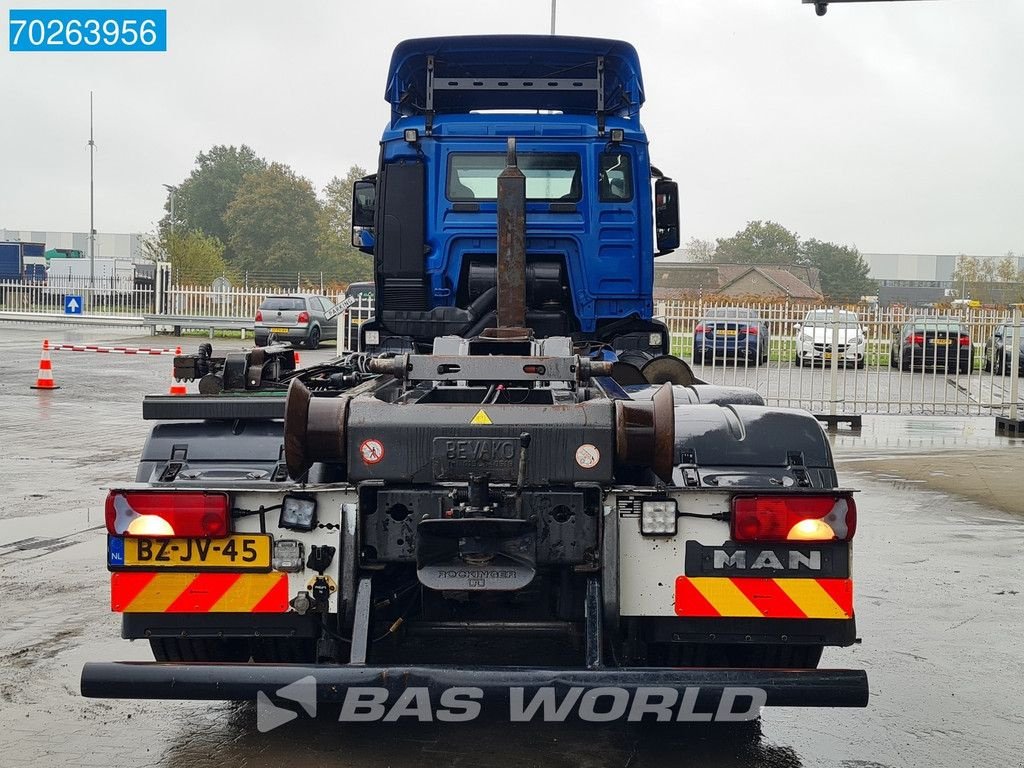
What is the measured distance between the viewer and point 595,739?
15.1 feet

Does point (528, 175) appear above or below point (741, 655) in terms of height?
above

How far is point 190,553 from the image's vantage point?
4.07 metres

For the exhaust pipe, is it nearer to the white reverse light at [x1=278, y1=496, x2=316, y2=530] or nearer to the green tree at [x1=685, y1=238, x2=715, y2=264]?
the white reverse light at [x1=278, y1=496, x2=316, y2=530]

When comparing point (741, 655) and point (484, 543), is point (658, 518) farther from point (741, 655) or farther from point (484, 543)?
point (741, 655)

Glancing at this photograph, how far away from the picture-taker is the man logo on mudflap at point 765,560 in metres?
4.04

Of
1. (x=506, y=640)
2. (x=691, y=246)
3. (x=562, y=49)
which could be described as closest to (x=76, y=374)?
(x=562, y=49)

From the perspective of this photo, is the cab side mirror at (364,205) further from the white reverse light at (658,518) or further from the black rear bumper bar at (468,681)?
the black rear bumper bar at (468,681)

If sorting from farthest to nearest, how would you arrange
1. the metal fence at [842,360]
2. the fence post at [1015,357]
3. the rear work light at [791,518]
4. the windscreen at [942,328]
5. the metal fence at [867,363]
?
the windscreen at [942,328], the metal fence at [842,360], the metal fence at [867,363], the fence post at [1015,357], the rear work light at [791,518]

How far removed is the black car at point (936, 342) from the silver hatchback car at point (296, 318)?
13950 millimetres

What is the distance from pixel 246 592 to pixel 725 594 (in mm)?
1624

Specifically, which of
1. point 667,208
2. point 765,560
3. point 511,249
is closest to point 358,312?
point 667,208

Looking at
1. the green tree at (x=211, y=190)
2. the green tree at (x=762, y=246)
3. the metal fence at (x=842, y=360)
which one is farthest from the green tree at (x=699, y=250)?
the metal fence at (x=842, y=360)

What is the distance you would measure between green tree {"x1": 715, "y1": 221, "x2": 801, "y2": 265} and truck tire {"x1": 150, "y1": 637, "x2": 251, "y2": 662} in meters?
117

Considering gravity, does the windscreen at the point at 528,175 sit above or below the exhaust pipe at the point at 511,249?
above
